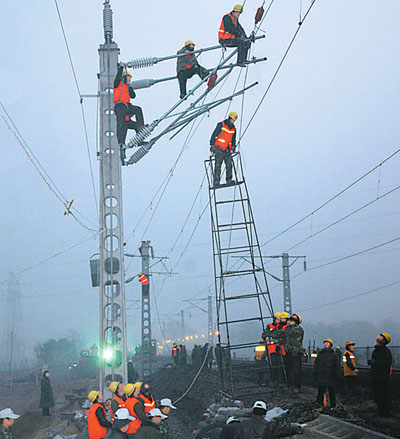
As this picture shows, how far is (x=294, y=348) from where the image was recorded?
11.6 metres

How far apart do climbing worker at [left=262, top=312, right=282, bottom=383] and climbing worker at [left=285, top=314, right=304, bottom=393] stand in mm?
395

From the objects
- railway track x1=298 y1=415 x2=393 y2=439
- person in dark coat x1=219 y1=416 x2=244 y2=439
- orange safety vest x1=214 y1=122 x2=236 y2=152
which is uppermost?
orange safety vest x1=214 y1=122 x2=236 y2=152

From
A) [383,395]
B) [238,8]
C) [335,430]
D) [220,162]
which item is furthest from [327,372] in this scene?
[238,8]

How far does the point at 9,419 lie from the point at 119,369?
4.22 metres

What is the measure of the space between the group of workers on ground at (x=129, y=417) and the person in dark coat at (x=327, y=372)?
3084 millimetres

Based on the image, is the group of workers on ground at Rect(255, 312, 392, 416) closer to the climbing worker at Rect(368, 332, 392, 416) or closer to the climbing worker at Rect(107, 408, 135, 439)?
the climbing worker at Rect(368, 332, 392, 416)

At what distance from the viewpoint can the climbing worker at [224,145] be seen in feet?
41.5

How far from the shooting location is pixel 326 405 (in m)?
9.89

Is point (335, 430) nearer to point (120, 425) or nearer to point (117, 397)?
point (120, 425)

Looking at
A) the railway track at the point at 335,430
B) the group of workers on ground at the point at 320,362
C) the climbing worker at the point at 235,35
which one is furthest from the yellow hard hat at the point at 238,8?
the railway track at the point at 335,430

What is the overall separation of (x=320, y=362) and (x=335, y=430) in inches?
89.8

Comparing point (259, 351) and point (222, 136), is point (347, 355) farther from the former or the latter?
point (222, 136)

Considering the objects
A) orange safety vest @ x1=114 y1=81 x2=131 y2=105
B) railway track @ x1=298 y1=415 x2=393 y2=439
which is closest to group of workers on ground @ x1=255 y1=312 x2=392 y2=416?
railway track @ x1=298 y1=415 x2=393 y2=439

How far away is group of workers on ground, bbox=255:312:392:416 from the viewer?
29.8ft
